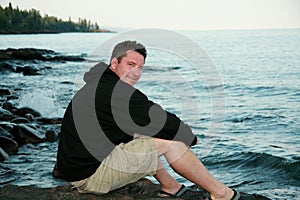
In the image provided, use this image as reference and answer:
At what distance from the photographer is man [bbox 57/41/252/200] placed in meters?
3.86

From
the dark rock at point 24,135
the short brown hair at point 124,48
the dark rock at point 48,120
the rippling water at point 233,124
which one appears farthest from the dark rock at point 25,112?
the short brown hair at point 124,48

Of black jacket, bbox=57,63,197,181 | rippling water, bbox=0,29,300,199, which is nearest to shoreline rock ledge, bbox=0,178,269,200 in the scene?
black jacket, bbox=57,63,197,181

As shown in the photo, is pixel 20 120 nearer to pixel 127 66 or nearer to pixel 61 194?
pixel 61 194

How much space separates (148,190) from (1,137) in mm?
4959

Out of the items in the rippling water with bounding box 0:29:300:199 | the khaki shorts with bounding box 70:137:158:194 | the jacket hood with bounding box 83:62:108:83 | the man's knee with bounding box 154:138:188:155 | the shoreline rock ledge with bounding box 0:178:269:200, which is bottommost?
the rippling water with bounding box 0:29:300:199

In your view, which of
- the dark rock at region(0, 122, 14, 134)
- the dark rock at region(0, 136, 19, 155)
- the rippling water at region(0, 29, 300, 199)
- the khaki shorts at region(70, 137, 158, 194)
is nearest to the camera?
the khaki shorts at region(70, 137, 158, 194)

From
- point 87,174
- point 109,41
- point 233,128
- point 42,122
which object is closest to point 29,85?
point 42,122

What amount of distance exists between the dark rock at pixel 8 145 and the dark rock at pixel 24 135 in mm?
625

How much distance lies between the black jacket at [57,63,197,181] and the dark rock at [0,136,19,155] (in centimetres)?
505

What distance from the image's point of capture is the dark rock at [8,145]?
8680mm

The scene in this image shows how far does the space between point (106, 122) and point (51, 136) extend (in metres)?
6.54

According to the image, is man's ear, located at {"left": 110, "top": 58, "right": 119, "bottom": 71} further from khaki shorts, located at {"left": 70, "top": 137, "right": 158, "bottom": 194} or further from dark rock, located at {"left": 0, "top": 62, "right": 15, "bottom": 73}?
dark rock, located at {"left": 0, "top": 62, "right": 15, "bottom": 73}

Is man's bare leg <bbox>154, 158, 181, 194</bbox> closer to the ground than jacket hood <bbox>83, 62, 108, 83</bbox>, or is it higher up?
closer to the ground

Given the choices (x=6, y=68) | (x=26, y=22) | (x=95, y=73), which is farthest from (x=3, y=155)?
(x=26, y=22)
